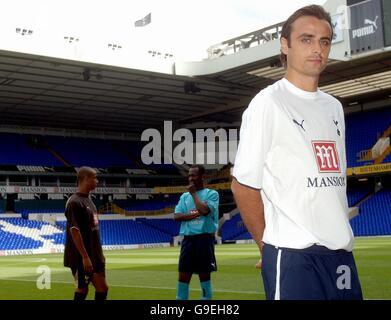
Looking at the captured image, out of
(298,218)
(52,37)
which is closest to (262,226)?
(298,218)

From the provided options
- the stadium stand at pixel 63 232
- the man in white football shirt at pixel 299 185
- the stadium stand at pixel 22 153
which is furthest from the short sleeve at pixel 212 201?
the stadium stand at pixel 22 153

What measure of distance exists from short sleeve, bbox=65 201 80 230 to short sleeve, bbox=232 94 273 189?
3441 millimetres

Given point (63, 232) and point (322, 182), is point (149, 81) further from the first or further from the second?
point (322, 182)

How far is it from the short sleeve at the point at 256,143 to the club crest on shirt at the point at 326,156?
212mm

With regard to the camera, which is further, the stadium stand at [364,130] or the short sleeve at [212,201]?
the stadium stand at [364,130]

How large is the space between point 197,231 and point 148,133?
4206 cm

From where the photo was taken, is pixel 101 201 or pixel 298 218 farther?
pixel 101 201

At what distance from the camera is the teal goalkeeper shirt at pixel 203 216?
690 centimetres

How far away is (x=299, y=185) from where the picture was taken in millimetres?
2455

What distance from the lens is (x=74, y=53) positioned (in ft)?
91.6

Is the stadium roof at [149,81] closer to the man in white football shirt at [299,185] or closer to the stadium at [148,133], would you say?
the stadium at [148,133]

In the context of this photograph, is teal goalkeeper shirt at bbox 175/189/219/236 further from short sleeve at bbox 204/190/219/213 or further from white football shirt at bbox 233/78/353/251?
white football shirt at bbox 233/78/353/251

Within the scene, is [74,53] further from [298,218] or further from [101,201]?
[298,218]

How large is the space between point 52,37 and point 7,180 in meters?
17.0
